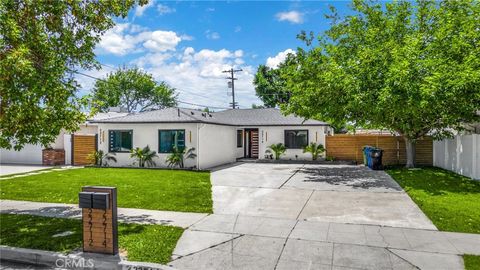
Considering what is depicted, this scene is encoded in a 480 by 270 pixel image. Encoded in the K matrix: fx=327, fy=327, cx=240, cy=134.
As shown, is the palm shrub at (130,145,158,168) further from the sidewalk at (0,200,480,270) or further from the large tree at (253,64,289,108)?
the large tree at (253,64,289,108)

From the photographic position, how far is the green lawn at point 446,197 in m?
7.36

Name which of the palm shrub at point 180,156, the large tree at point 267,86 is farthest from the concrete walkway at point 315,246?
the large tree at point 267,86

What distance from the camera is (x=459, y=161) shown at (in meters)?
14.8

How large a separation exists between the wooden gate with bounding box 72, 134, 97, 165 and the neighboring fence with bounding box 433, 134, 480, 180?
19.8 meters

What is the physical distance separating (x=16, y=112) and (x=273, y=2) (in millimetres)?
13328

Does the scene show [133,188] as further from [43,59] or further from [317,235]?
[317,235]

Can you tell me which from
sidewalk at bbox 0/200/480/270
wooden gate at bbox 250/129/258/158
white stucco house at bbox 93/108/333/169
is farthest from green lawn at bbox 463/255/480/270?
wooden gate at bbox 250/129/258/158

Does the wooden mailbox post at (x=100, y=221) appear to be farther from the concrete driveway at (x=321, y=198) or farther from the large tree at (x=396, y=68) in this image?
the large tree at (x=396, y=68)

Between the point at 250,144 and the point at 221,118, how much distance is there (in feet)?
9.76

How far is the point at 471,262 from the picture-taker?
5078mm

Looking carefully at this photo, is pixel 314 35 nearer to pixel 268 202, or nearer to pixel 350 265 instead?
pixel 268 202

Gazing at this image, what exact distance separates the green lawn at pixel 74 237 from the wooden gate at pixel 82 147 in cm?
1324

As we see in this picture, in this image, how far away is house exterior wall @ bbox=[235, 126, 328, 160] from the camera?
72.3ft

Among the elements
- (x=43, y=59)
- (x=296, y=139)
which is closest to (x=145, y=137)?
(x=296, y=139)
